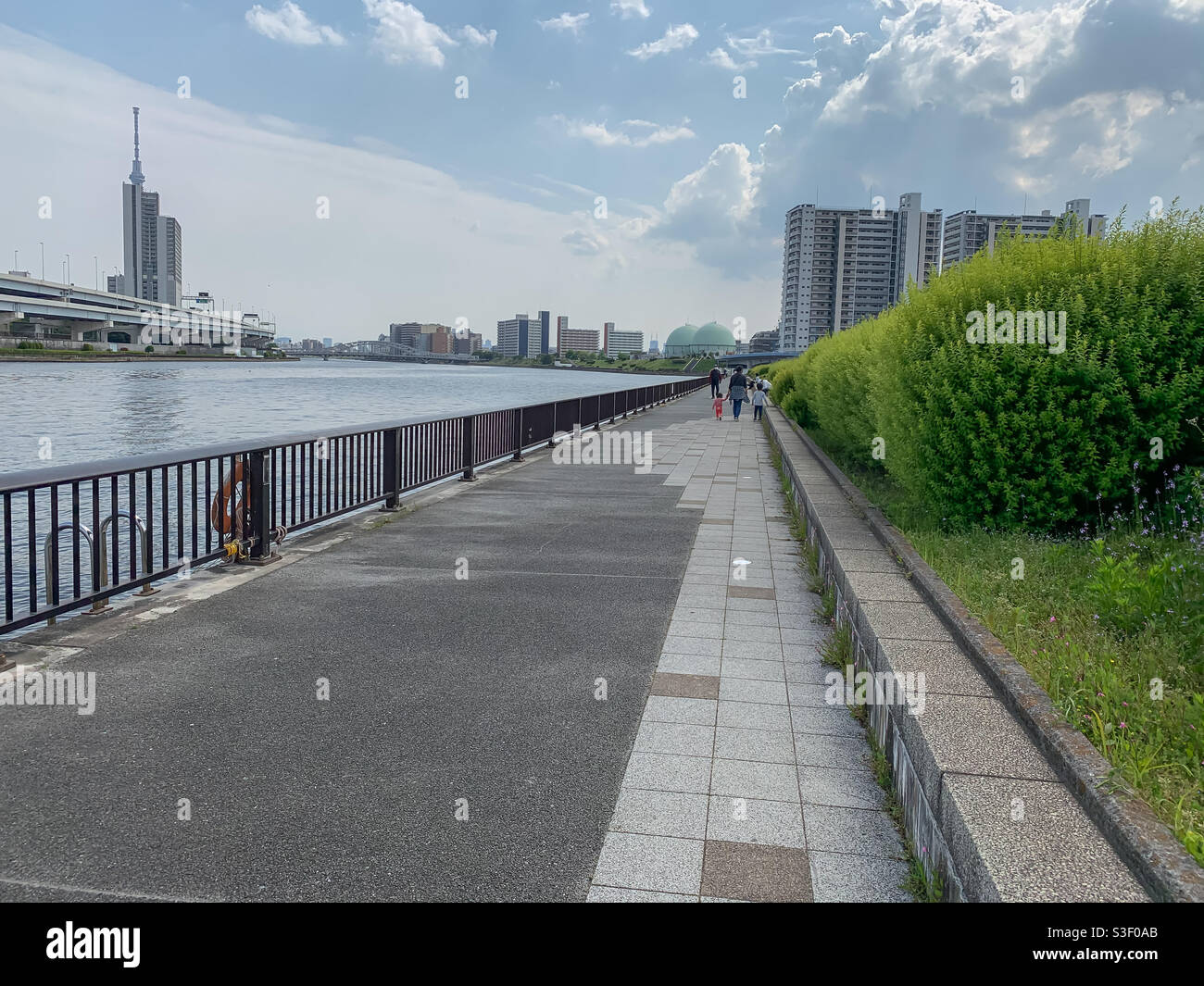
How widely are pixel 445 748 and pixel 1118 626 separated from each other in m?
3.24

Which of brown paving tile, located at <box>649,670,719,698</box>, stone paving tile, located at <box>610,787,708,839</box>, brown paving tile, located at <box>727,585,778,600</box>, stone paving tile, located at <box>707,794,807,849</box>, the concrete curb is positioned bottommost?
stone paving tile, located at <box>707,794,807,849</box>

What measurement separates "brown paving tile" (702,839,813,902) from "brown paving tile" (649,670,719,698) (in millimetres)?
1632

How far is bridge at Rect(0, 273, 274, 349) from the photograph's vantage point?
8044 centimetres

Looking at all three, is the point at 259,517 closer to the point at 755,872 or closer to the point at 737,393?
the point at 755,872

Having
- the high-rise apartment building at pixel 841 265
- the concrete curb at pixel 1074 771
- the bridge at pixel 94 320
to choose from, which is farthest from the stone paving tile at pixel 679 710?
the high-rise apartment building at pixel 841 265

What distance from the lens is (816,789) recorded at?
13.3ft

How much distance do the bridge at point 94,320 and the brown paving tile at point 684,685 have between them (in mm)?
85772

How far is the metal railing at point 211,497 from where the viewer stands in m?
5.92

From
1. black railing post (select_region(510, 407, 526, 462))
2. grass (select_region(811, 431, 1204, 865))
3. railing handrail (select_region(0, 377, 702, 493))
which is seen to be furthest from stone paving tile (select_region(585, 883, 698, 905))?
black railing post (select_region(510, 407, 526, 462))

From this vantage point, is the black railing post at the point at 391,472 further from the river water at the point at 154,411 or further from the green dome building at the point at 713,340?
the green dome building at the point at 713,340

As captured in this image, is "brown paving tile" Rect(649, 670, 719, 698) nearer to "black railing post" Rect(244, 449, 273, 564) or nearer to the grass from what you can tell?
the grass

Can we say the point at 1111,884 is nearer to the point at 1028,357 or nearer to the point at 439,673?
the point at 439,673
